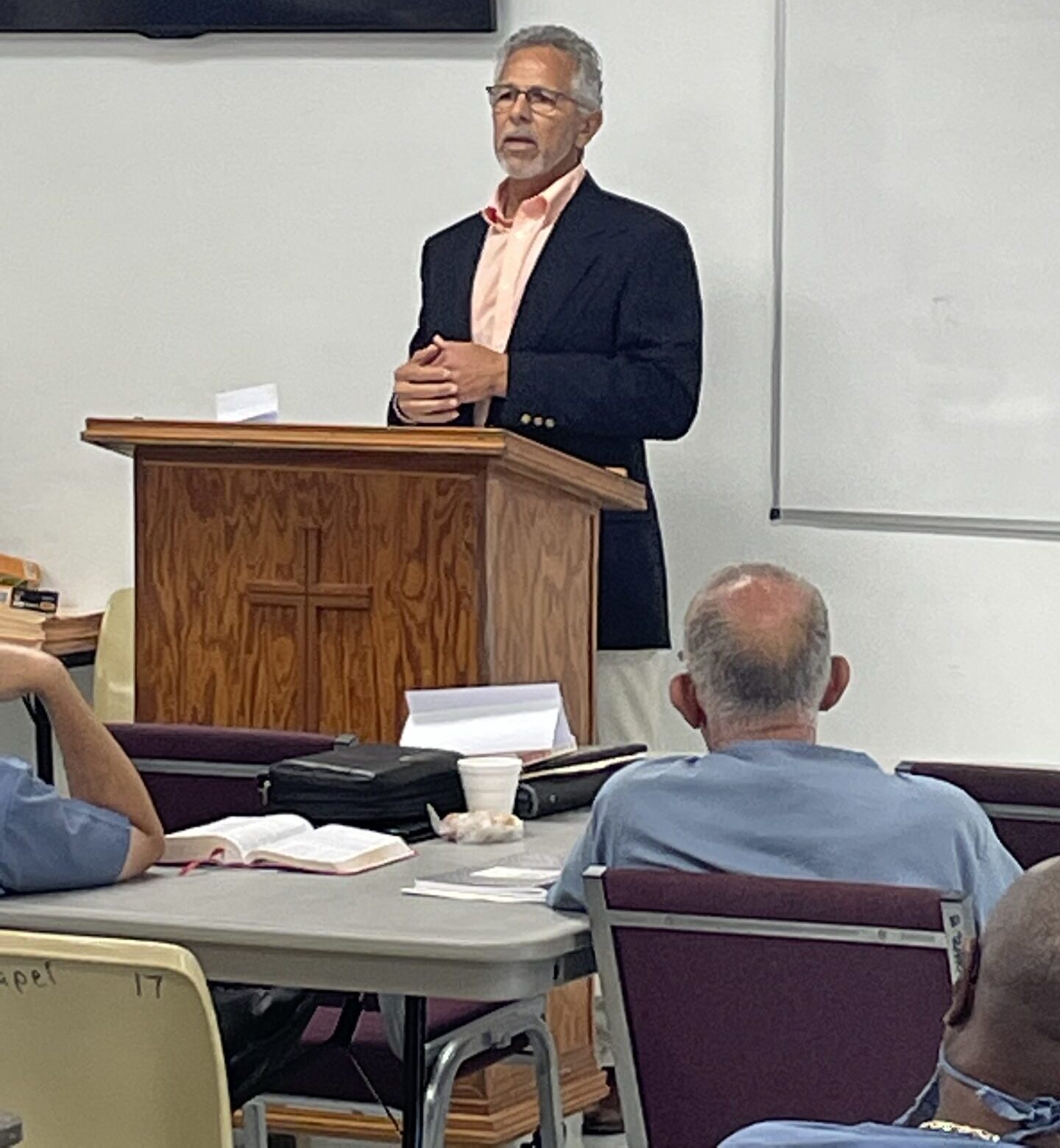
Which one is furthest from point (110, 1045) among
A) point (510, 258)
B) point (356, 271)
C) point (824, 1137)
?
point (356, 271)

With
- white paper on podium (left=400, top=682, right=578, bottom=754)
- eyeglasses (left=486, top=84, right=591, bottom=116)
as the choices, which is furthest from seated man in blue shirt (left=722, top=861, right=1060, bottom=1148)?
eyeglasses (left=486, top=84, right=591, bottom=116)

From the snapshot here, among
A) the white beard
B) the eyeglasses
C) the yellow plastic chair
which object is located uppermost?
the eyeglasses

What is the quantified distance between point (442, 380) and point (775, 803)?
2.09m

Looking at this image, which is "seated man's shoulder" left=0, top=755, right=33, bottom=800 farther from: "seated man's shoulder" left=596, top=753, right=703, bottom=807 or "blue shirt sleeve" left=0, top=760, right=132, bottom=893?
"seated man's shoulder" left=596, top=753, right=703, bottom=807

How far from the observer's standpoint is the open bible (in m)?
3.30

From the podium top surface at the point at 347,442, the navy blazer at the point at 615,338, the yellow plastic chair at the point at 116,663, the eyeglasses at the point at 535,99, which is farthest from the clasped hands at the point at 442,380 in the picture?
the yellow plastic chair at the point at 116,663

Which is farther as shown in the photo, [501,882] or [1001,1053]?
[501,882]

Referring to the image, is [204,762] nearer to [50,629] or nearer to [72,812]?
[72,812]

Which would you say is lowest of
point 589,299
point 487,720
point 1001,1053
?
point 487,720

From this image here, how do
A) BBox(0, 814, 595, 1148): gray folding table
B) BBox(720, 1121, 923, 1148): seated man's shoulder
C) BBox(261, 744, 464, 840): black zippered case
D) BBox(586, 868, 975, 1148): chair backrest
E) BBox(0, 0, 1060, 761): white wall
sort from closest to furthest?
1. BBox(720, 1121, 923, 1148): seated man's shoulder
2. BBox(586, 868, 975, 1148): chair backrest
3. BBox(0, 814, 595, 1148): gray folding table
4. BBox(261, 744, 464, 840): black zippered case
5. BBox(0, 0, 1060, 761): white wall

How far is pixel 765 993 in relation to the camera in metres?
2.74

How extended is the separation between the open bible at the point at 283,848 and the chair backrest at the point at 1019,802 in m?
0.72

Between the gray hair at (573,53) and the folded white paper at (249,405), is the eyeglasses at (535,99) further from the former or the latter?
the folded white paper at (249,405)

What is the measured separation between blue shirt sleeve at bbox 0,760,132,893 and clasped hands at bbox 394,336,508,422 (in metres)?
1.88
